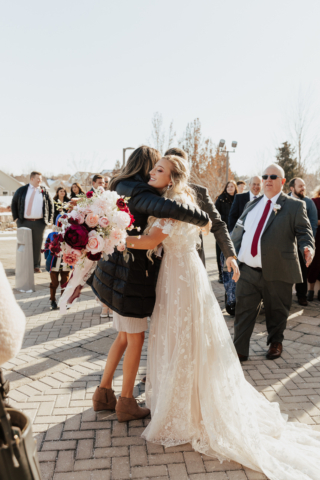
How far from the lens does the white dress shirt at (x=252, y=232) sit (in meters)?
4.43

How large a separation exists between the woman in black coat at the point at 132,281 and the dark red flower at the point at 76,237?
519 mm

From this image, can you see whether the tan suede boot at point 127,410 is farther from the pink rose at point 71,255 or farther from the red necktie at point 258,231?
the red necktie at point 258,231

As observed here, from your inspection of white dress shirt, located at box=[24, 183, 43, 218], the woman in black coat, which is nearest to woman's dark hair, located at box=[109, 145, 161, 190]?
the woman in black coat

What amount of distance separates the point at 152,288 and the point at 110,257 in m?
0.41

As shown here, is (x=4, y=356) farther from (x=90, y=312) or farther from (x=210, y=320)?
(x=90, y=312)

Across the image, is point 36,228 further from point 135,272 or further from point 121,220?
point 121,220

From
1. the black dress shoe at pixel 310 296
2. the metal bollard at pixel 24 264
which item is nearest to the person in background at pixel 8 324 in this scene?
the metal bollard at pixel 24 264

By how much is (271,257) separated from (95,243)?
8.26ft

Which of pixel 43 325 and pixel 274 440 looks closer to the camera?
pixel 274 440

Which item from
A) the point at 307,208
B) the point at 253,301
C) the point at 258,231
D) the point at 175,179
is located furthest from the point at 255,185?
the point at 175,179

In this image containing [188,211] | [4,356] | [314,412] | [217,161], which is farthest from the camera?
[217,161]

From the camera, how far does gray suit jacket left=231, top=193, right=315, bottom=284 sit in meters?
4.30

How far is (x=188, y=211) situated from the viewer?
2713 millimetres

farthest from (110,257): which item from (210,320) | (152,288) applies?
(210,320)
